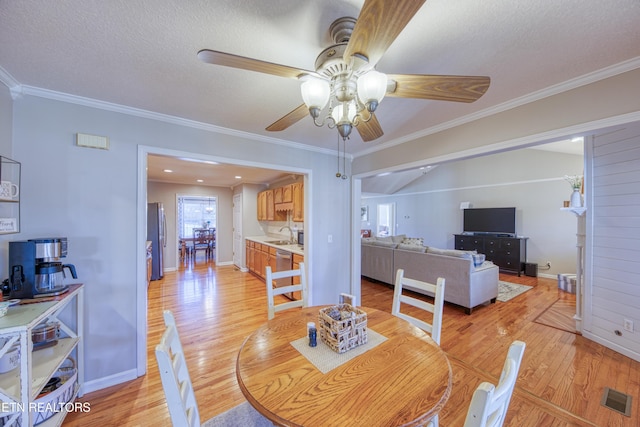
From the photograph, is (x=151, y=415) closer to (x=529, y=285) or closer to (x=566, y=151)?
(x=529, y=285)

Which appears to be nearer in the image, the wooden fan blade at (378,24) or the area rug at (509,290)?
the wooden fan blade at (378,24)

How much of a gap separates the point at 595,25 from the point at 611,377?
2.79 metres

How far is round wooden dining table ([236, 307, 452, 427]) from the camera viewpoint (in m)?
0.85

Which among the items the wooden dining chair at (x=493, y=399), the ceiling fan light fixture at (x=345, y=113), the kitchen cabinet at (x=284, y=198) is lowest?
the wooden dining chair at (x=493, y=399)

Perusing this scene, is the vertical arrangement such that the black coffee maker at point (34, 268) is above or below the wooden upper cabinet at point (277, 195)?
below

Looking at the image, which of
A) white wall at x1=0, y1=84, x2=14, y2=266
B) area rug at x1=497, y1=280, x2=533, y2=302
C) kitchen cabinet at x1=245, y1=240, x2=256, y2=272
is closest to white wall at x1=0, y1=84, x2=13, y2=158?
white wall at x1=0, y1=84, x2=14, y2=266

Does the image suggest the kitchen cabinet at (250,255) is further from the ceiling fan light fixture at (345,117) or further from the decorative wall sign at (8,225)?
the ceiling fan light fixture at (345,117)

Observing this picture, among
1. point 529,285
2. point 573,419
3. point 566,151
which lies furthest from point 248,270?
point 566,151

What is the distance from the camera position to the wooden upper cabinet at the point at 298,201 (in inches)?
176

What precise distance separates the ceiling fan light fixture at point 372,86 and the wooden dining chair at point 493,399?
103 centimetres

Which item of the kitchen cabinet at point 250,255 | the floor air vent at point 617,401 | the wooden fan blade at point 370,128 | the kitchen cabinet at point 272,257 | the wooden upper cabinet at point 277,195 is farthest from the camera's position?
the kitchen cabinet at point 250,255

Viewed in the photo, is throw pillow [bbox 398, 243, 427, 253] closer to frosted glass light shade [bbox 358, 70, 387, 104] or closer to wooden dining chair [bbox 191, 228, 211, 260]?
frosted glass light shade [bbox 358, 70, 387, 104]

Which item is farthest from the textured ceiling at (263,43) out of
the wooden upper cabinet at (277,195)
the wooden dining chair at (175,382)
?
the wooden upper cabinet at (277,195)

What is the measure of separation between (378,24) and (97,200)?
8.05ft
